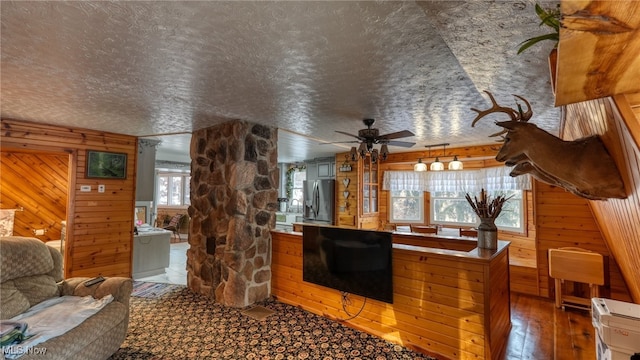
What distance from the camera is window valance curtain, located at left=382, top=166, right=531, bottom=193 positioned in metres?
4.87

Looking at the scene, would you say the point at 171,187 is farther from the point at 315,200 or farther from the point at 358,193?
the point at 358,193

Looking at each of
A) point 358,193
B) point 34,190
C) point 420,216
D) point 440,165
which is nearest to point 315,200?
point 358,193

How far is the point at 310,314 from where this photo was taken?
338cm

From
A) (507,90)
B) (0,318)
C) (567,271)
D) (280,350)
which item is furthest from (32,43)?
(567,271)

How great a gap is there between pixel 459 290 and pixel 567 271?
2.24m

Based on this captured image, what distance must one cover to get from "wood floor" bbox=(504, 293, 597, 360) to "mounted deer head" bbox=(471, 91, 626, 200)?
6.99 ft

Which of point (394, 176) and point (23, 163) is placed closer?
point (23, 163)

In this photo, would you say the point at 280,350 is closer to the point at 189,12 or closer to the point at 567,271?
the point at 189,12

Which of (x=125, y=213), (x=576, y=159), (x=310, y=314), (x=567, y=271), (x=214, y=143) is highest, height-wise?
(x=214, y=143)

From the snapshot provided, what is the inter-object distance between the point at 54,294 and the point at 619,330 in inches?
163

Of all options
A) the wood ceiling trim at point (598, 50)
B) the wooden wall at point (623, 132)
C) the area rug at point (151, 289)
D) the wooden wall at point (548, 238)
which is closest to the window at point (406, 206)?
the wooden wall at point (548, 238)

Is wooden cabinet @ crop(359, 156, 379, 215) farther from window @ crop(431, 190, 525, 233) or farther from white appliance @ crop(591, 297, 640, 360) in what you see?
white appliance @ crop(591, 297, 640, 360)

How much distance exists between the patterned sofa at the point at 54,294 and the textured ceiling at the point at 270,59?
1452mm

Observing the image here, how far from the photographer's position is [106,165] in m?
4.39
